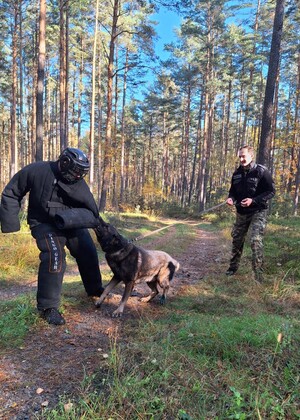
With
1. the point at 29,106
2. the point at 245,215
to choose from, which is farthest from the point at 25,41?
the point at 245,215

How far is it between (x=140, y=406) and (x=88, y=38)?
3177 cm

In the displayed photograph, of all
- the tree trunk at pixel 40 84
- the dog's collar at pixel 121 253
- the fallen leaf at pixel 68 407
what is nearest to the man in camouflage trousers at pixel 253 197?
the dog's collar at pixel 121 253

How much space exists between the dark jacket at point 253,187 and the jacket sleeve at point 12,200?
12.6 feet

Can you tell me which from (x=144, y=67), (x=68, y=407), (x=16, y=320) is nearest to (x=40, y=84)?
(x=144, y=67)

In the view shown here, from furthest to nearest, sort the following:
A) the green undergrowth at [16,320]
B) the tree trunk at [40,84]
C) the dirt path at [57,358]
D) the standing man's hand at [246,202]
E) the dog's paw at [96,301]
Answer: the tree trunk at [40,84]
the standing man's hand at [246,202]
the dog's paw at [96,301]
the green undergrowth at [16,320]
the dirt path at [57,358]

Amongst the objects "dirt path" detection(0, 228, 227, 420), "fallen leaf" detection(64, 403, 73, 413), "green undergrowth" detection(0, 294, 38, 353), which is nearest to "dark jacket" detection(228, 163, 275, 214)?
"dirt path" detection(0, 228, 227, 420)

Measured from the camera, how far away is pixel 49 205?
3898 mm

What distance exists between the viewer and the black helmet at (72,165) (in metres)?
3.85

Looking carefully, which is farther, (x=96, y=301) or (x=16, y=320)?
(x=96, y=301)

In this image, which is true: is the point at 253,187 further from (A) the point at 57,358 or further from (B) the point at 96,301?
(A) the point at 57,358

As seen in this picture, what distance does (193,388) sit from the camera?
7.77 ft

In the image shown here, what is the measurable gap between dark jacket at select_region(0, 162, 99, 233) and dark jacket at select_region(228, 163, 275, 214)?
3241 millimetres

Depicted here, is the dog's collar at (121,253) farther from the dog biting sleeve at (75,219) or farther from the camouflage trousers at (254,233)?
the camouflage trousers at (254,233)

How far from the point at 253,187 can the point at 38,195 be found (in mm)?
3780
